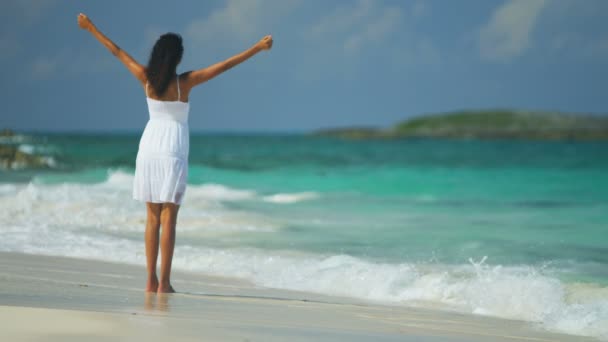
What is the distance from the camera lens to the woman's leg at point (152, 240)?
6.00 meters

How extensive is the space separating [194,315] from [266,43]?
1956mm

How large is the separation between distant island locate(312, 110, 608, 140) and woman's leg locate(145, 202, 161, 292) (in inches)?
4737

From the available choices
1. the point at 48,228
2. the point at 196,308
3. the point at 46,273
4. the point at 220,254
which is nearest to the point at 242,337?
the point at 196,308

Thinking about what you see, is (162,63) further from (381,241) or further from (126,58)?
(381,241)

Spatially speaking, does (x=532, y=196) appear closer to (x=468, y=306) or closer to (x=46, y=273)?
(x=468, y=306)

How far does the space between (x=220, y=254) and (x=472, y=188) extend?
681 inches

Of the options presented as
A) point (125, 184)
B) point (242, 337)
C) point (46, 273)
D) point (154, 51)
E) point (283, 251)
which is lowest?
point (242, 337)

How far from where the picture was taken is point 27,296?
206 inches

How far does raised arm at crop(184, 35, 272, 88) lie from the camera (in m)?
5.77

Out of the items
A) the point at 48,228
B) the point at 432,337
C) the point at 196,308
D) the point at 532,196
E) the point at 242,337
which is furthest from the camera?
the point at 532,196

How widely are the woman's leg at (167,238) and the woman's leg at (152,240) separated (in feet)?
0.12

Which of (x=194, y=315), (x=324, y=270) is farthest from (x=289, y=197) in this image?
(x=194, y=315)

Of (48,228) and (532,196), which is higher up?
(532,196)

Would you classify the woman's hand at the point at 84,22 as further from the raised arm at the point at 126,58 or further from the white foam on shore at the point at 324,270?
the white foam on shore at the point at 324,270
